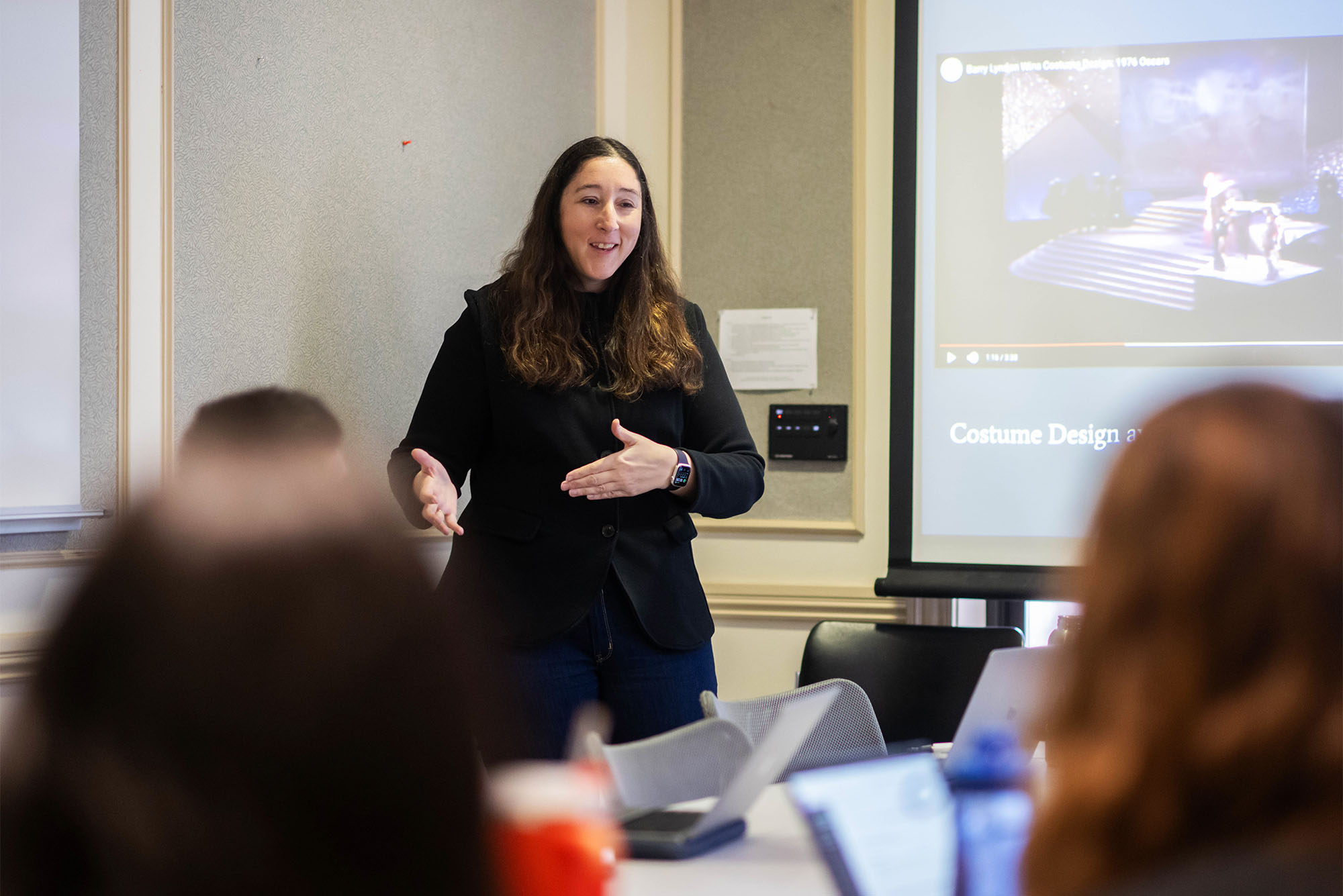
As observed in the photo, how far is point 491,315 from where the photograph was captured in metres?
2.27

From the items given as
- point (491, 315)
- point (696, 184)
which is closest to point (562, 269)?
point (491, 315)

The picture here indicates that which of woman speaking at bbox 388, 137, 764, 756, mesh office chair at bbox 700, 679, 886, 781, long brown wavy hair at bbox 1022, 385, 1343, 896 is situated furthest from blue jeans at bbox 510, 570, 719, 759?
long brown wavy hair at bbox 1022, 385, 1343, 896

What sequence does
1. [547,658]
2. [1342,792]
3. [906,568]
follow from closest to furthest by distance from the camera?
[1342,792]
[547,658]
[906,568]

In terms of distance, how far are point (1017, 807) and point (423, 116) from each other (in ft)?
6.88

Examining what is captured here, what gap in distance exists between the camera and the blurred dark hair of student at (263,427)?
54cm

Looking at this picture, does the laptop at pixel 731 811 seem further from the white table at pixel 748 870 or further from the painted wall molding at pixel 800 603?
the painted wall molding at pixel 800 603

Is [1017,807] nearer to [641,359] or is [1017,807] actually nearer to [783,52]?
[641,359]

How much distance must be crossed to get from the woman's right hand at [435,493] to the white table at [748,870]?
0.88 m

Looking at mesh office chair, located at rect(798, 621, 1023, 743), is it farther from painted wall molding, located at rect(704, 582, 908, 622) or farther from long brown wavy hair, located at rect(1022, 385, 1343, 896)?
long brown wavy hair, located at rect(1022, 385, 1343, 896)

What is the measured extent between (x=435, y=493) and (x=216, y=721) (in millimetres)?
1570

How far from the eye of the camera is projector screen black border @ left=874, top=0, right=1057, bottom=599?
3.12 m

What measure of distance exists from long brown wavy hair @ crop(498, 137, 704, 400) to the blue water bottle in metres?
1.05

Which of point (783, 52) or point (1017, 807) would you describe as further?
point (783, 52)

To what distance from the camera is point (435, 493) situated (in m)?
2.04
